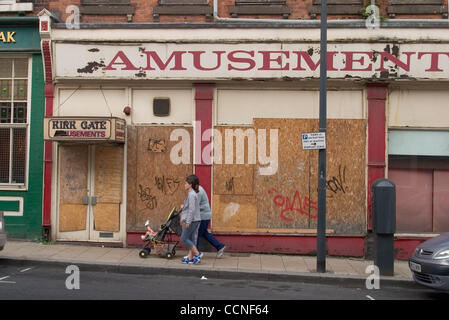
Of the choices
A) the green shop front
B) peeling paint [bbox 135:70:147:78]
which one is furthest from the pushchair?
peeling paint [bbox 135:70:147:78]

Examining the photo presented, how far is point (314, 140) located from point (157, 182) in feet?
12.4

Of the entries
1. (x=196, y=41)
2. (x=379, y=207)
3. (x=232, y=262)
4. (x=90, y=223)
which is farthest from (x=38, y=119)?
(x=379, y=207)

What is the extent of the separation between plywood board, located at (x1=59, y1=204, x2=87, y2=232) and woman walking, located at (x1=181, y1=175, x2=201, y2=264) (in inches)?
115

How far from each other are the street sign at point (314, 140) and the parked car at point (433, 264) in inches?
95.0

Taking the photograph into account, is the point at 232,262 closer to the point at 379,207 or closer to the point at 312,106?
the point at 379,207

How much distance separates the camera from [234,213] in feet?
36.7

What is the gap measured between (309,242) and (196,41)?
16.2ft

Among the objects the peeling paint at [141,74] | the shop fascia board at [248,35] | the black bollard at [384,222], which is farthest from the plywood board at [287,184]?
the peeling paint at [141,74]

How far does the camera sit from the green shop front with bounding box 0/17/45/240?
11.5 metres

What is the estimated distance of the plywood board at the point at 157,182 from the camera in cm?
1126

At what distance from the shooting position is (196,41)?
36.3 feet

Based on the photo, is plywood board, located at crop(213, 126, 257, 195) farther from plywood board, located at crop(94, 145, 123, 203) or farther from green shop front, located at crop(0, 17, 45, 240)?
green shop front, located at crop(0, 17, 45, 240)

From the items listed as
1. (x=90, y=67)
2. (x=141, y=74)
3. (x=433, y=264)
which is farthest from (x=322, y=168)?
(x=90, y=67)

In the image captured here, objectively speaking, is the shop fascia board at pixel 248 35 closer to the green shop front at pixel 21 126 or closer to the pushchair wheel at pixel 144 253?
the green shop front at pixel 21 126
